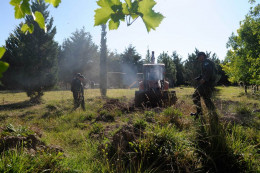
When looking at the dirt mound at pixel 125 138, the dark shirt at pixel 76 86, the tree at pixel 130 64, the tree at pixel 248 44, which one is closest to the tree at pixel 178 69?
the tree at pixel 130 64

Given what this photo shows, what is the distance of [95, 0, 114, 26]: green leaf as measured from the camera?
1270 mm

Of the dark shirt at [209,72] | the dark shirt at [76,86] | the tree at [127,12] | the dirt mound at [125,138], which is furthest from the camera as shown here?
the dark shirt at [76,86]

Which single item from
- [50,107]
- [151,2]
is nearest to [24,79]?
[50,107]

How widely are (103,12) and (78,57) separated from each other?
34128 mm

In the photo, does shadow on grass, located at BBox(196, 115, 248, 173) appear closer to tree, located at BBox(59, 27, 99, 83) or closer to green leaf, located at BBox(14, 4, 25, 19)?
green leaf, located at BBox(14, 4, 25, 19)

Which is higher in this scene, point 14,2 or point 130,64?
point 130,64

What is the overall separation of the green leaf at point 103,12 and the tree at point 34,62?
47.4 ft

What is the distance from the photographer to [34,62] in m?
14.4

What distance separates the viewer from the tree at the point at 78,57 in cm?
3291

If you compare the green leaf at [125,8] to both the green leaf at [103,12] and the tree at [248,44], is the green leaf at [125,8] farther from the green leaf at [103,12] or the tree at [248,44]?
the tree at [248,44]

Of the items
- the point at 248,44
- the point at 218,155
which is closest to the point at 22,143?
the point at 218,155

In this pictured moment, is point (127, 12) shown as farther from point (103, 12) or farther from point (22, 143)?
point (22, 143)

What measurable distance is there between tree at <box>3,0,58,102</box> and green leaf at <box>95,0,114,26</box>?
Result: 14.5 m

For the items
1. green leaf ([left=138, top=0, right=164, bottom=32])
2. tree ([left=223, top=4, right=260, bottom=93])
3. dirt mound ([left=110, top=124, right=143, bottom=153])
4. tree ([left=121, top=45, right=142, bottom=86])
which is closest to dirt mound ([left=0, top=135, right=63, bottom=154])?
dirt mound ([left=110, top=124, right=143, bottom=153])
